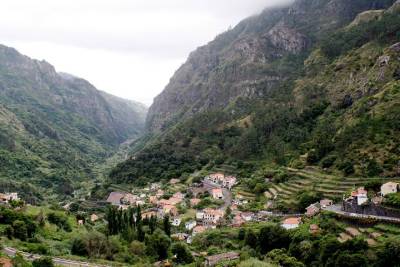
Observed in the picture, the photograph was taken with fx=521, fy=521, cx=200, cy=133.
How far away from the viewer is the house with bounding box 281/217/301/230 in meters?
60.1

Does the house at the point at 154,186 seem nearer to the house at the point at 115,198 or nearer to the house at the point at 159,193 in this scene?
the house at the point at 159,193

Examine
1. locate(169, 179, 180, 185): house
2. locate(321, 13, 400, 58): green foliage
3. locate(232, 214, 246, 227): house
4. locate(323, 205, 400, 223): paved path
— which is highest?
locate(321, 13, 400, 58): green foliage

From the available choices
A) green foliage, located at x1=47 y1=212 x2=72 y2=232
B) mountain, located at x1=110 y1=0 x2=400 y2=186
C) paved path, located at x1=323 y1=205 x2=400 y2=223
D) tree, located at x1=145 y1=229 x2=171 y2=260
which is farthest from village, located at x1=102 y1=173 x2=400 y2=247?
mountain, located at x1=110 y1=0 x2=400 y2=186

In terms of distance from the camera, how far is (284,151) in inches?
3964

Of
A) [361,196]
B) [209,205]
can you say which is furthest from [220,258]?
[209,205]

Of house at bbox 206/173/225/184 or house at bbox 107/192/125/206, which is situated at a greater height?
house at bbox 206/173/225/184

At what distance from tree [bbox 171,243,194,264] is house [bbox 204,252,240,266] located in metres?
1.85

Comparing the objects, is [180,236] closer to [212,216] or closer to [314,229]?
[212,216]

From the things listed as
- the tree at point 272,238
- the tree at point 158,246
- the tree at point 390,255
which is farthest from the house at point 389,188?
the tree at point 158,246

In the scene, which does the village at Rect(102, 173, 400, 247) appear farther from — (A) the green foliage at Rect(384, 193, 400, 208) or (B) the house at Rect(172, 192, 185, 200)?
(A) the green foliage at Rect(384, 193, 400, 208)

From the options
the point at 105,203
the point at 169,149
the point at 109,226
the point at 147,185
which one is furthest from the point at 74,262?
the point at 169,149

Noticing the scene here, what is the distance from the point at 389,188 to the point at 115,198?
58.2 m

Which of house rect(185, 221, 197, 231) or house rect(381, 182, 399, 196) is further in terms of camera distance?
house rect(185, 221, 197, 231)

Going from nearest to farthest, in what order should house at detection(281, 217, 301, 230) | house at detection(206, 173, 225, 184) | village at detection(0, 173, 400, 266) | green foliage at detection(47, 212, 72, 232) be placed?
1. village at detection(0, 173, 400, 266)
2. green foliage at detection(47, 212, 72, 232)
3. house at detection(281, 217, 301, 230)
4. house at detection(206, 173, 225, 184)
